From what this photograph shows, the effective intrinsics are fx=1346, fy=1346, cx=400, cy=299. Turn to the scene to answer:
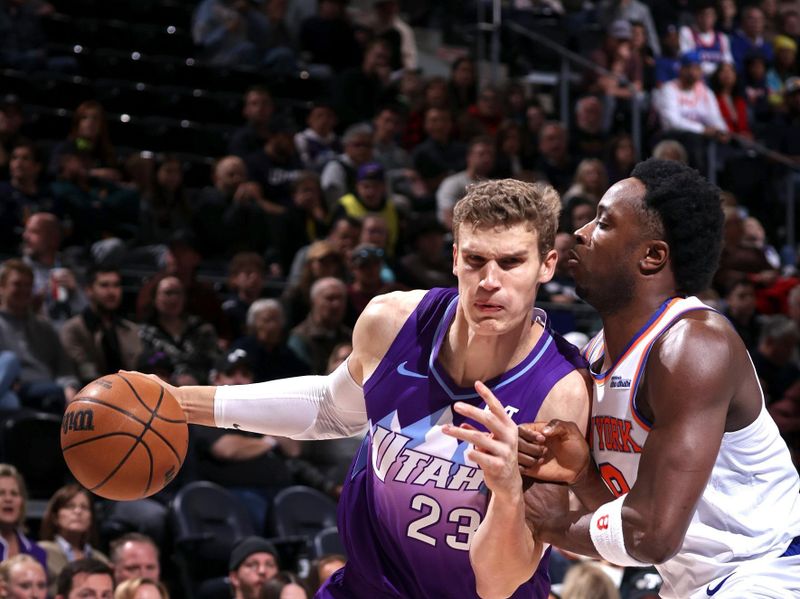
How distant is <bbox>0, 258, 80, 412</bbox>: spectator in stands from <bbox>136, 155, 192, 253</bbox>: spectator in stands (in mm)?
1758

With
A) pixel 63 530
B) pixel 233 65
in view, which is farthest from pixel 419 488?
pixel 233 65

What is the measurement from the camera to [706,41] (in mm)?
15312

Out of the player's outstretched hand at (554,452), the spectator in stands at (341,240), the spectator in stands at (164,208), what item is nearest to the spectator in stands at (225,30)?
the spectator in stands at (164,208)

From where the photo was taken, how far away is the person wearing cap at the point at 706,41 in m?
15.2

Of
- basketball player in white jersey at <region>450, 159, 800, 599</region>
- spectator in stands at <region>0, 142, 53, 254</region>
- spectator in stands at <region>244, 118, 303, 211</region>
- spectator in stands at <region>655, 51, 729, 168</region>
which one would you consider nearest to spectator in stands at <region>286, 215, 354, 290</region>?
spectator in stands at <region>244, 118, 303, 211</region>

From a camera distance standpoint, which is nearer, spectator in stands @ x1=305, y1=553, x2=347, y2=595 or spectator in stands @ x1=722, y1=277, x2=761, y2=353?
spectator in stands @ x1=305, y1=553, x2=347, y2=595

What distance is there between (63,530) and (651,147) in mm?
7758

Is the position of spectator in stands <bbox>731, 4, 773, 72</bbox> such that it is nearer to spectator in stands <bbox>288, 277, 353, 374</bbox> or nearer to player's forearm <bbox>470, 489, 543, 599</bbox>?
spectator in stands <bbox>288, 277, 353, 374</bbox>

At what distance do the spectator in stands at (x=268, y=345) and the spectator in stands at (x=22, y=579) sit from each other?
2333 millimetres

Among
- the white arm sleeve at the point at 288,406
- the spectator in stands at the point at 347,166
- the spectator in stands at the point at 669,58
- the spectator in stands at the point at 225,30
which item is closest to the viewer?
the white arm sleeve at the point at 288,406

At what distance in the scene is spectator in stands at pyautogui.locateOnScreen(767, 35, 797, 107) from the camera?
1585 centimetres

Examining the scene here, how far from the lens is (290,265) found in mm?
10922

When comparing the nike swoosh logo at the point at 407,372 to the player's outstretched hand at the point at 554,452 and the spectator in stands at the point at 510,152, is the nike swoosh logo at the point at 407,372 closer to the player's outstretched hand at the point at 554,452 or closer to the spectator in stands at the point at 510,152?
the player's outstretched hand at the point at 554,452

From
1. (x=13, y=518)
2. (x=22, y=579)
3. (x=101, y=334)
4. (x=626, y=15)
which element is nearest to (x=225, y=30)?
(x=626, y=15)
